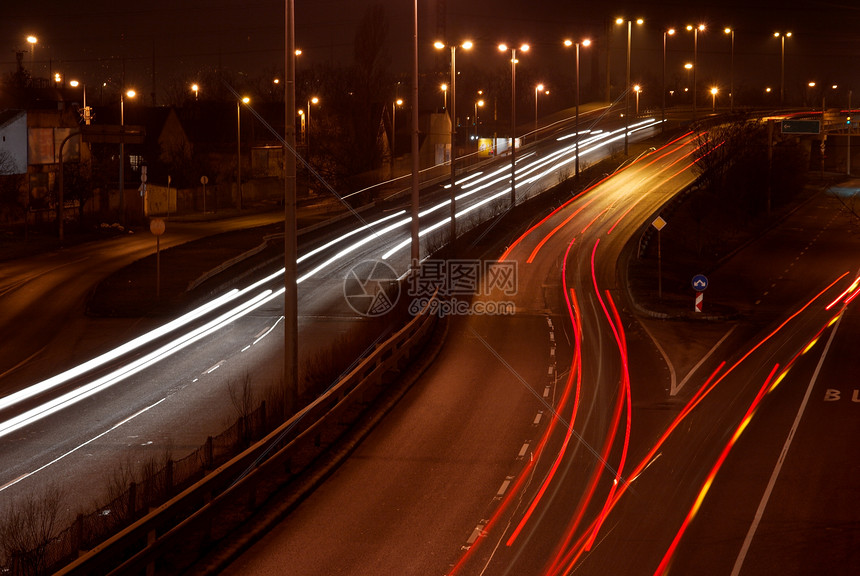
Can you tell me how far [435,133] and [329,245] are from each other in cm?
5076

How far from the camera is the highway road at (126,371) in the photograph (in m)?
15.8

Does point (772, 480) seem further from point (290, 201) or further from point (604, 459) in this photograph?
point (290, 201)

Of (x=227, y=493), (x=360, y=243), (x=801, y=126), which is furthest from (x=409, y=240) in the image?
(x=801, y=126)

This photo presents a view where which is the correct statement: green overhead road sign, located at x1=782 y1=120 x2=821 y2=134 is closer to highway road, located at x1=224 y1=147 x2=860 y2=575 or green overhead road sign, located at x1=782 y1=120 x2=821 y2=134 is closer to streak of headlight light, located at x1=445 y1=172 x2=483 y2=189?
streak of headlight light, located at x1=445 y1=172 x2=483 y2=189

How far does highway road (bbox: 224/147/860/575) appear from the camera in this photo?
10898 millimetres

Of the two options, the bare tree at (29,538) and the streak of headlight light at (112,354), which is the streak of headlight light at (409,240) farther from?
the bare tree at (29,538)

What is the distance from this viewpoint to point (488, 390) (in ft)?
65.8

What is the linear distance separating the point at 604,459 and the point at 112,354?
1412 cm

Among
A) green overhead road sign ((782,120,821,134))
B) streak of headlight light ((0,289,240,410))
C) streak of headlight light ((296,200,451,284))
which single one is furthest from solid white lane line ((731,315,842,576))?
green overhead road sign ((782,120,821,134))

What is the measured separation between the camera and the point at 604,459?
14.9m

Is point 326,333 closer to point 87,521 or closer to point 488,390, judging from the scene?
point 488,390

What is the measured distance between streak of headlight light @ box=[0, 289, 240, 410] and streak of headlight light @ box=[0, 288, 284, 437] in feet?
2.08

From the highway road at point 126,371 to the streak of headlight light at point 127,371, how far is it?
24 millimetres

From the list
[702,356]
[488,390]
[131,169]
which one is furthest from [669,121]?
[488,390]
